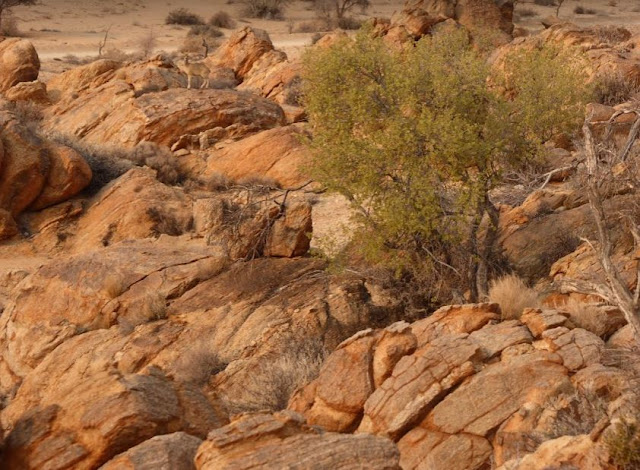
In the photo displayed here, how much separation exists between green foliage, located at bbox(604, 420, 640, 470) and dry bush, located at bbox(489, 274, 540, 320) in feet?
12.3

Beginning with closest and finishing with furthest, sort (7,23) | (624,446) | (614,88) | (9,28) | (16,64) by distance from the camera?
1. (624,446)
2. (614,88)
3. (16,64)
4. (9,28)
5. (7,23)

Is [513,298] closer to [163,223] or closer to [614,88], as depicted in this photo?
[163,223]

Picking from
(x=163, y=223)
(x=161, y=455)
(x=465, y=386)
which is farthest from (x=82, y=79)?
(x=161, y=455)

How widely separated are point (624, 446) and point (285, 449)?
8.15 ft

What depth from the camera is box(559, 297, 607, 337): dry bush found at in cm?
941

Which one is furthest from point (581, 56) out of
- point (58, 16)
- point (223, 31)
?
point (58, 16)

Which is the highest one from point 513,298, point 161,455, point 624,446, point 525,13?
point 624,446

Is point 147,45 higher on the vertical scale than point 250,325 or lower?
lower

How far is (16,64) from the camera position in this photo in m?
30.3

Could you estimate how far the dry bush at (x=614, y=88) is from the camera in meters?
23.2

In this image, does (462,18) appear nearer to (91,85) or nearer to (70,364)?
(91,85)

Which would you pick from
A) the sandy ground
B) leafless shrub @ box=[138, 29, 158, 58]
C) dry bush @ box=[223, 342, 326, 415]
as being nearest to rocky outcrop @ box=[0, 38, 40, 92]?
the sandy ground

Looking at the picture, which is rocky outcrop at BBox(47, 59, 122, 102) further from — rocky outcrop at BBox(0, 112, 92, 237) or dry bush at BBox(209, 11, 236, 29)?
dry bush at BBox(209, 11, 236, 29)

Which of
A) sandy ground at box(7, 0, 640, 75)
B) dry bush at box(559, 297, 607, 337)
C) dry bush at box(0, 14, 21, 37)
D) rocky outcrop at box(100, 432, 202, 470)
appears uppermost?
rocky outcrop at box(100, 432, 202, 470)
